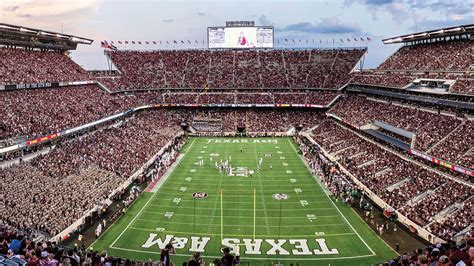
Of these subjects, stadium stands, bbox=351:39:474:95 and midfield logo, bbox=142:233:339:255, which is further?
stadium stands, bbox=351:39:474:95

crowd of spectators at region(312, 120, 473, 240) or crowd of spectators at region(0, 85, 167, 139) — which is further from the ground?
crowd of spectators at region(0, 85, 167, 139)

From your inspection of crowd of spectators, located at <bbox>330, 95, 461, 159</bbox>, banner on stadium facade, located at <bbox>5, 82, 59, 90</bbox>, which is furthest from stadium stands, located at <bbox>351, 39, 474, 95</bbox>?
banner on stadium facade, located at <bbox>5, 82, 59, 90</bbox>

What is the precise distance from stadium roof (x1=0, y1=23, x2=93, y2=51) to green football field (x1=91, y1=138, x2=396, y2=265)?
75.0ft

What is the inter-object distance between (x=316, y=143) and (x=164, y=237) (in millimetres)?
31700

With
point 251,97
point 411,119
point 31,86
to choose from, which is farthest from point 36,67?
point 411,119

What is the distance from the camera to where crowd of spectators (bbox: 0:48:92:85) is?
42.2 meters

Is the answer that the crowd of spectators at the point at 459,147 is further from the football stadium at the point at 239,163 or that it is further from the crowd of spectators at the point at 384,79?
the crowd of spectators at the point at 384,79

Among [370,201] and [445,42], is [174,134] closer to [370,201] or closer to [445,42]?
[370,201]

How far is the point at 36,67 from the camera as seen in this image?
4825cm

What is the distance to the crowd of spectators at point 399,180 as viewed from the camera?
27594 mm

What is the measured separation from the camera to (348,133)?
5291cm

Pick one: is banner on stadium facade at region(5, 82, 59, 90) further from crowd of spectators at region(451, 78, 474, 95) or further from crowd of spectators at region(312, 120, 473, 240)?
crowd of spectators at region(451, 78, 474, 95)

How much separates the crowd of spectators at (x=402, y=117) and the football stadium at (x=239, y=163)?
0.21m

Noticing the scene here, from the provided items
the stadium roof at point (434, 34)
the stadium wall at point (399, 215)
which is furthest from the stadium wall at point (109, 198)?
the stadium roof at point (434, 34)
